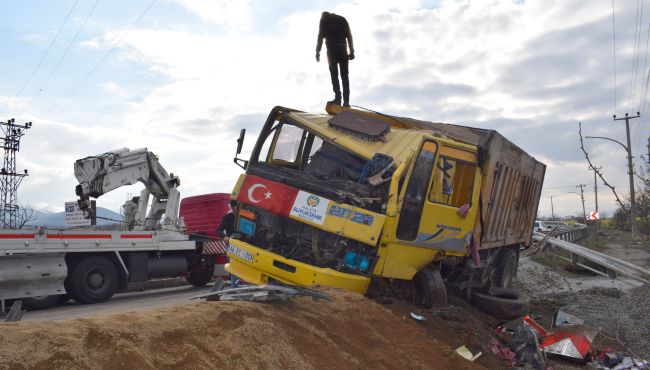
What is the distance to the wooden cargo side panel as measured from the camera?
8.18 metres

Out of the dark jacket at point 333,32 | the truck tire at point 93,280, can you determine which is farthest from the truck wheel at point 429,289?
the truck tire at point 93,280

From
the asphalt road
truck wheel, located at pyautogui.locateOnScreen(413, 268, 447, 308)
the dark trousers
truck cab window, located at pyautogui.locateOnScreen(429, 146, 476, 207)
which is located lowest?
the asphalt road

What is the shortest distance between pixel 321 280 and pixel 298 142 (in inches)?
93.1

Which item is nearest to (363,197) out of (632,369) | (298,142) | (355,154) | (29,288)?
(355,154)

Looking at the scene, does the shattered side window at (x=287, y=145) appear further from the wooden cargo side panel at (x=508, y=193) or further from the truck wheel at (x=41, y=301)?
the truck wheel at (x=41, y=301)

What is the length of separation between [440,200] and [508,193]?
337cm

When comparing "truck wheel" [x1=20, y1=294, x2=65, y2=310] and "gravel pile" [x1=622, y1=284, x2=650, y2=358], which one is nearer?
"gravel pile" [x1=622, y1=284, x2=650, y2=358]

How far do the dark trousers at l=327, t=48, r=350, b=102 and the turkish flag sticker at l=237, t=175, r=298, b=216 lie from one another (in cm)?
274

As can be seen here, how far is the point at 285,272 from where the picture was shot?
651cm

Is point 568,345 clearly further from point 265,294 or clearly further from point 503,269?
point 503,269

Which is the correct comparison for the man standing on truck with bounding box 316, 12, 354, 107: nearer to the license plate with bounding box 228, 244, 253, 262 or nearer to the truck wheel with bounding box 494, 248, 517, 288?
the license plate with bounding box 228, 244, 253, 262

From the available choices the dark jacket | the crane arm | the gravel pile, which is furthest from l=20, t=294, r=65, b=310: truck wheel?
the gravel pile

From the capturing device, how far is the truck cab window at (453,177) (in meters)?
7.00

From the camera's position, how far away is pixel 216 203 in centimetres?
1446
